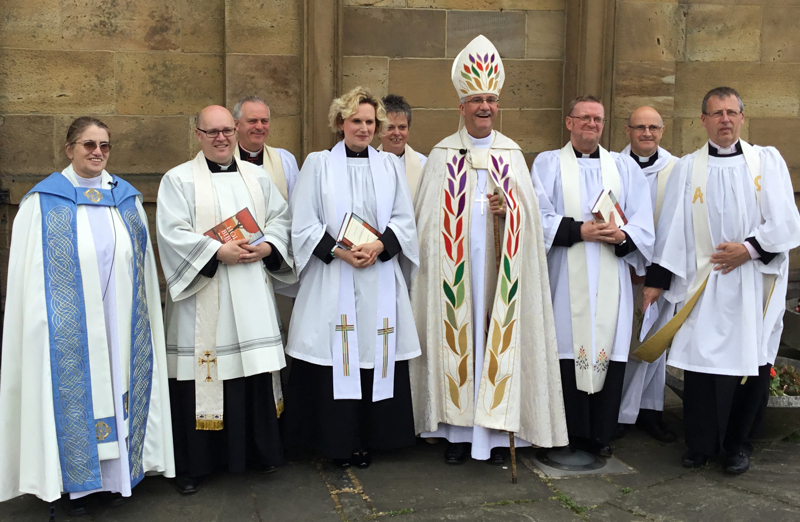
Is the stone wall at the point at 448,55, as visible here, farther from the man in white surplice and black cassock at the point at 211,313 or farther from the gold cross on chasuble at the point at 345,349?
the gold cross on chasuble at the point at 345,349

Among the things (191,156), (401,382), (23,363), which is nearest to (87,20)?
(191,156)

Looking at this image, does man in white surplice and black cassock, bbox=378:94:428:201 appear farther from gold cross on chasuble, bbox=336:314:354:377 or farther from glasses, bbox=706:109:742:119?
glasses, bbox=706:109:742:119

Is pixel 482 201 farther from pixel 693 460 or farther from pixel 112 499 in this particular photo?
pixel 112 499

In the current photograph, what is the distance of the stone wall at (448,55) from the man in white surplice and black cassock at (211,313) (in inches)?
106

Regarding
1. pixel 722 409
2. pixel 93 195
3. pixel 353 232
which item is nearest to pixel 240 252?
pixel 353 232

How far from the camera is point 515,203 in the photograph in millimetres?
4500

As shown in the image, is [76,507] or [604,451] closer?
[76,507]

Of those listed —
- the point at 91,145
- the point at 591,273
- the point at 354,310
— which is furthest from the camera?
the point at 591,273

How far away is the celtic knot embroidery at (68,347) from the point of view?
3.71m

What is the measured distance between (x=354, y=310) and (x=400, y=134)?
1.52 m

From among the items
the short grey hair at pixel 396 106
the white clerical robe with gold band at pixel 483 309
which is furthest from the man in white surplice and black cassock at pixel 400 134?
the white clerical robe with gold band at pixel 483 309

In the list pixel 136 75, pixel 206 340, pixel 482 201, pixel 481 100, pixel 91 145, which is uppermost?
pixel 136 75

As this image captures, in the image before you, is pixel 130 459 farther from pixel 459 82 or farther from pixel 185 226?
pixel 459 82

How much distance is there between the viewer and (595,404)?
4.68 m
